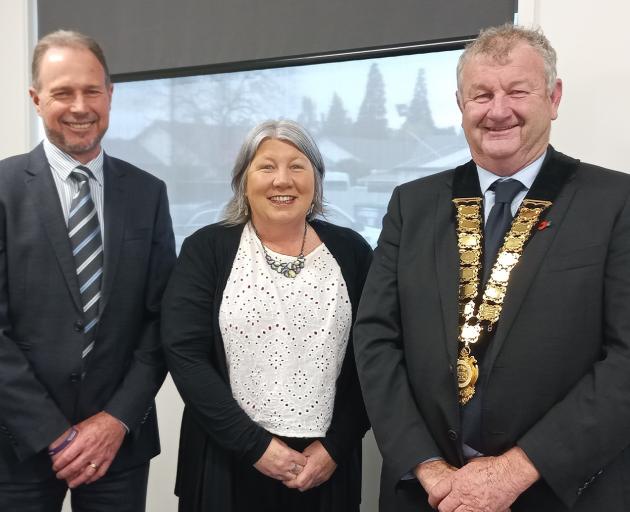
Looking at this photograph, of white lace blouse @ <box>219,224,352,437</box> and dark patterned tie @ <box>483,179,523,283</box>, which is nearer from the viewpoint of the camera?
dark patterned tie @ <box>483,179,523,283</box>

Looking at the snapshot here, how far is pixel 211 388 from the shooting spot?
6.12 feet

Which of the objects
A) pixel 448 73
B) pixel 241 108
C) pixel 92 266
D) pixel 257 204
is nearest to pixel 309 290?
pixel 257 204

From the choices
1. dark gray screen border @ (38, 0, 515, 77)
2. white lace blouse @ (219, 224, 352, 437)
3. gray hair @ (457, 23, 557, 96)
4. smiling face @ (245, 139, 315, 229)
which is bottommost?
white lace blouse @ (219, 224, 352, 437)

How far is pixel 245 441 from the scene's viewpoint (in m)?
1.84

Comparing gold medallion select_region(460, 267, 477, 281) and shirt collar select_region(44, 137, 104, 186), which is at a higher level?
shirt collar select_region(44, 137, 104, 186)

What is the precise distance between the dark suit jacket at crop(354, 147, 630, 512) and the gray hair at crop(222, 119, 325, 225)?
1.67ft

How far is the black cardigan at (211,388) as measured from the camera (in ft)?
6.09

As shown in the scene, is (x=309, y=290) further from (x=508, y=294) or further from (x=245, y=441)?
(x=508, y=294)

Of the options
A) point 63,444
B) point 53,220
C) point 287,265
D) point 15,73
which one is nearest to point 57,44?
point 53,220

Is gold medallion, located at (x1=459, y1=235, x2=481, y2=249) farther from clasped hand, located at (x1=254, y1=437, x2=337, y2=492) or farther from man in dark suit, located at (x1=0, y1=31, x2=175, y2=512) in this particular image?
man in dark suit, located at (x1=0, y1=31, x2=175, y2=512)

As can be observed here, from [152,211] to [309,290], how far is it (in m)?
0.54

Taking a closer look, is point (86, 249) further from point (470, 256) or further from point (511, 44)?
point (511, 44)

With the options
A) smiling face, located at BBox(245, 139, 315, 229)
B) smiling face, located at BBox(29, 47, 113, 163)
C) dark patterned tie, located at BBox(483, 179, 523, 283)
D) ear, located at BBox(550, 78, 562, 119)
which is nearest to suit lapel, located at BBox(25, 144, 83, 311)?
smiling face, located at BBox(29, 47, 113, 163)

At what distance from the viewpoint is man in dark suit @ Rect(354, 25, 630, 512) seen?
142 cm
